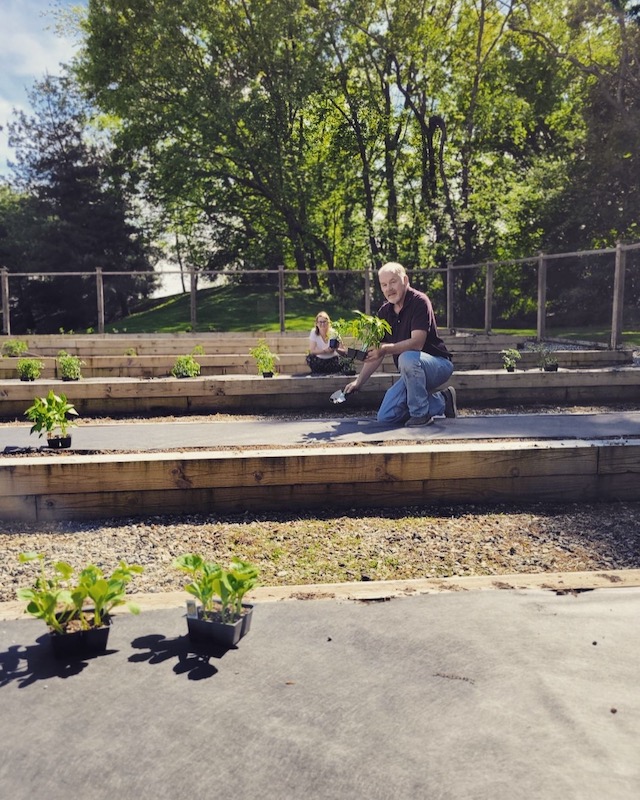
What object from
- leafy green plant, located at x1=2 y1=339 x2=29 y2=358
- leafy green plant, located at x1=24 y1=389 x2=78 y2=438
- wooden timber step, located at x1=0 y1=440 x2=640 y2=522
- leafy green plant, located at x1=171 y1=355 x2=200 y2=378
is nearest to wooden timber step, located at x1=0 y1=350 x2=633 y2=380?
leafy green plant, located at x1=171 y1=355 x2=200 y2=378

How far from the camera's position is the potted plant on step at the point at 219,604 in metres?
2.47

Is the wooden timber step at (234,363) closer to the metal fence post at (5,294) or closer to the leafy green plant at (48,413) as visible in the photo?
the leafy green plant at (48,413)

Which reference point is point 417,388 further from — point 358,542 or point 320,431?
point 358,542

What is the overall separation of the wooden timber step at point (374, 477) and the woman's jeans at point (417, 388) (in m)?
2.09

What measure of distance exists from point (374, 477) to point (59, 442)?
112 inches

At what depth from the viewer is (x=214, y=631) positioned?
247cm

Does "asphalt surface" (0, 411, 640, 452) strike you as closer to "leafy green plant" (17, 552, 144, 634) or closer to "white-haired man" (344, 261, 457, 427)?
"white-haired man" (344, 261, 457, 427)

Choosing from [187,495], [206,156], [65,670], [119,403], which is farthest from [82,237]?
[65,670]

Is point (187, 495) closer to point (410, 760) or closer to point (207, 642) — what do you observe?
point (207, 642)

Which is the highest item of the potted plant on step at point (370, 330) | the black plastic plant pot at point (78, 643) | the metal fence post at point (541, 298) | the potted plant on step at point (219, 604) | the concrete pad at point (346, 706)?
the metal fence post at point (541, 298)

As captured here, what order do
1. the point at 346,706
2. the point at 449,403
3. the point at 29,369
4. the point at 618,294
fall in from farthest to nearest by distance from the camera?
1. the point at 618,294
2. the point at 29,369
3. the point at 449,403
4. the point at 346,706

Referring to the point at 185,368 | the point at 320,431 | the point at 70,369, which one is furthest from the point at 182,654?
the point at 70,369

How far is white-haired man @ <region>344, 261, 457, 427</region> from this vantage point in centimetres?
646

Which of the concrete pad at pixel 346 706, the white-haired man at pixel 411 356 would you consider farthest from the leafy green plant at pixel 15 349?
the concrete pad at pixel 346 706
